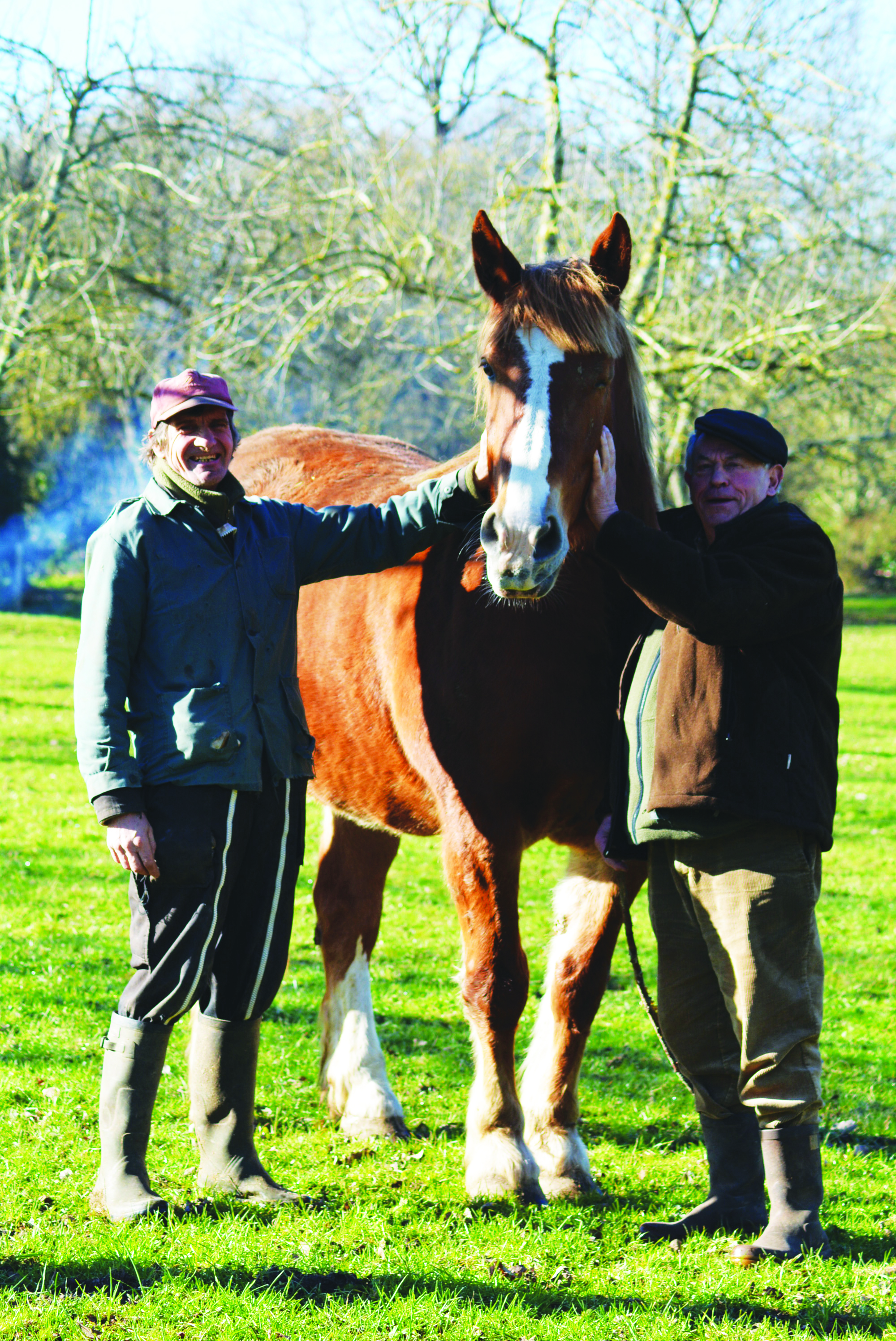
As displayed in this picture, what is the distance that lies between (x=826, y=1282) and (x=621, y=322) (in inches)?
106

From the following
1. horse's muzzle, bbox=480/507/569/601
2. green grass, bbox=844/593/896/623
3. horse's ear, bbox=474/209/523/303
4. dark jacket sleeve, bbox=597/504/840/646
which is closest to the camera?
horse's muzzle, bbox=480/507/569/601

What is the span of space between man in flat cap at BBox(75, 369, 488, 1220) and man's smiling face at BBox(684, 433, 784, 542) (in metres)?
0.69

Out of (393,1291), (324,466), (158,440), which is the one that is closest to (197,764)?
(158,440)

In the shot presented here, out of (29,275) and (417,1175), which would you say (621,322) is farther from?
(29,275)

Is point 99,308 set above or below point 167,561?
→ above

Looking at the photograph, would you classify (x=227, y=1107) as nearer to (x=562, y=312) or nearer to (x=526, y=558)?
(x=526, y=558)

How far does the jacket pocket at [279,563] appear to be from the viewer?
10.9 ft

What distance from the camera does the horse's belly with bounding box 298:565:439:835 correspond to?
3.85 meters

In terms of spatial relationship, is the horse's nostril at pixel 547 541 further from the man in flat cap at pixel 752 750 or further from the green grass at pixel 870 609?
the green grass at pixel 870 609

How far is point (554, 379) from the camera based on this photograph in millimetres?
2945

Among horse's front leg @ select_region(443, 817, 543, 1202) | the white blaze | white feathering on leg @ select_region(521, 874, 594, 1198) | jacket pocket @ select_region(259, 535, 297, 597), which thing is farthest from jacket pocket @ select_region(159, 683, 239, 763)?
white feathering on leg @ select_region(521, 874, 594, 1198)

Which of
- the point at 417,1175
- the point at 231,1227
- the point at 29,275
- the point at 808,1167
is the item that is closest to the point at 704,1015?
the point at 808,1167

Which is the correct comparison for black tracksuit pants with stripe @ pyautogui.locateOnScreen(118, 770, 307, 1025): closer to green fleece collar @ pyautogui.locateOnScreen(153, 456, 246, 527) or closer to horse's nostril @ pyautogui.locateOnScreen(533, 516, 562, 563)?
green fleece collar @ pyautogui.locateOnScreen(153, 456, 246, 527)

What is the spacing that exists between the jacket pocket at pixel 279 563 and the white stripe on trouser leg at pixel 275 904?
0.58 metres
